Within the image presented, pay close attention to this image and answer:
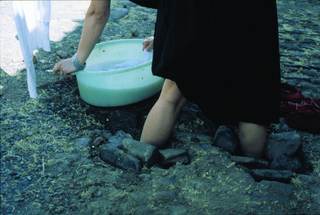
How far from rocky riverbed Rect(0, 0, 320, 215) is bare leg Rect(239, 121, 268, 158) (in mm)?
79

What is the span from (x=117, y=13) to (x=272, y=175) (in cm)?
386

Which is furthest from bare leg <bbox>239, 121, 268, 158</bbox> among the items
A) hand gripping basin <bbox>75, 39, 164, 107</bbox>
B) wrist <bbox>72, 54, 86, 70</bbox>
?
wrist <bbox>72, 54, 86, 70</bbox>

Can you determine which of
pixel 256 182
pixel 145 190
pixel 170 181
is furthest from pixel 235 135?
pixel 145 190

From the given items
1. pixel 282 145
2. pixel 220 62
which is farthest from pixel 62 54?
pixel 282 145

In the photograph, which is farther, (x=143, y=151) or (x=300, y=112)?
(x=300, y=112)

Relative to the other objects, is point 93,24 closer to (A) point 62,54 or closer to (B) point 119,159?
(B) point 119,159

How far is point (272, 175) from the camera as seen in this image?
1.71 metres

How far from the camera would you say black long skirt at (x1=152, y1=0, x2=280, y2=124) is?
1.65 metres

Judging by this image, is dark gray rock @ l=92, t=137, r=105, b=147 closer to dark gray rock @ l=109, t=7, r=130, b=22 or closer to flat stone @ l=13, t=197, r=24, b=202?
flat stone @ l=13, t=197, r=24, b=202

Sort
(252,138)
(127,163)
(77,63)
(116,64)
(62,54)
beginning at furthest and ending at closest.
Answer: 1. (62,54)
2. (116,64)
3. (77,63)
4. (252,138)
5. (127,163)

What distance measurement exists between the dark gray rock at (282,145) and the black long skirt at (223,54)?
8.4 inches

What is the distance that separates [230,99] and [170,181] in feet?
1.98

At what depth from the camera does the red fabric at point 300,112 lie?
2.18 m

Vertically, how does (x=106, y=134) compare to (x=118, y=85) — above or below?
below
